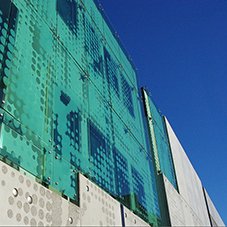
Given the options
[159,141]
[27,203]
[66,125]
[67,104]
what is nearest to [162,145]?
[159,141]

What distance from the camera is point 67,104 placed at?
5.48 meters

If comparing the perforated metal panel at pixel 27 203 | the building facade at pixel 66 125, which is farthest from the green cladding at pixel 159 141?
the perforated metal panel at pixel 27 203

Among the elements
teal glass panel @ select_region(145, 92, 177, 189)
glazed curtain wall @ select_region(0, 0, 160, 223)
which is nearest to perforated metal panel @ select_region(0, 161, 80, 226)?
glazed curtain wall @ select_region(0, 0, 160, 223)

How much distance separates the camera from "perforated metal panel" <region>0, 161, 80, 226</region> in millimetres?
3272

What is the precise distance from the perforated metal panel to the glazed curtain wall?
Answer: 231 mm

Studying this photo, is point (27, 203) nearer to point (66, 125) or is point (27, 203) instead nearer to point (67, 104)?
point (66, 125)

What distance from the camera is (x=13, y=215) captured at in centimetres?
Answer: 329

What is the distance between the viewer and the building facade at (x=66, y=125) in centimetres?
382

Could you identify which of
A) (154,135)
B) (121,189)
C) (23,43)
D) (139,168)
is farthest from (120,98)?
(23,43)

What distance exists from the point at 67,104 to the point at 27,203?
2.21 meters

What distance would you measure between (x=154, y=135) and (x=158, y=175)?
69.3 inches

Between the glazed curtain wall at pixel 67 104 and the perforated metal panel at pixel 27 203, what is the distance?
0.23m

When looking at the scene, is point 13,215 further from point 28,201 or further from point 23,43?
point 23,43

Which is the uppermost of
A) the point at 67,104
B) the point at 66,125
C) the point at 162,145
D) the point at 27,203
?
the point at 162,145
